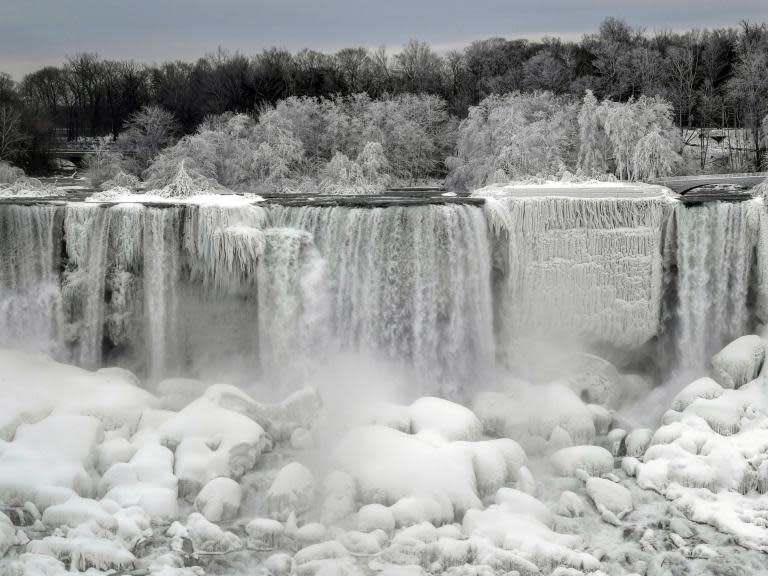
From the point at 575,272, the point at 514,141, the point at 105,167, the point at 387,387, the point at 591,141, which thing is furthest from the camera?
the point at 105,167

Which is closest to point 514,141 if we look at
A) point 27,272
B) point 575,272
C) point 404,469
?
point 575,272

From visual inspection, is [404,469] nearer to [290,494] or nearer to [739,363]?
[290,494]

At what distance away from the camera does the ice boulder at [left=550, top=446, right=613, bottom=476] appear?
1407cm

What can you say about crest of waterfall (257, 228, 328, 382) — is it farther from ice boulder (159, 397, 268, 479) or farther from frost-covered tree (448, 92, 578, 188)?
frost-covered tree (448, 92, 578, 188)

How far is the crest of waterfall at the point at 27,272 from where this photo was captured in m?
18.2

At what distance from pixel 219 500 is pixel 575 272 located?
9305 millimetres

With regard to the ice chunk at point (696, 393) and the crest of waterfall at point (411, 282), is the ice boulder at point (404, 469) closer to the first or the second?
the crest of waterfall at point (411, 282)

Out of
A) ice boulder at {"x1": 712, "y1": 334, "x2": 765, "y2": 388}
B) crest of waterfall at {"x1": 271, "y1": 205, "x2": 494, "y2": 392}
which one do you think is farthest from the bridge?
crest of waterfall at {"x1": 271, "y1": 205, "x2": 494, "y2": 392}

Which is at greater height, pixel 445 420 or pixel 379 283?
pixel 379 283

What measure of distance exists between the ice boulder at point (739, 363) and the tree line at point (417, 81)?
20.5m

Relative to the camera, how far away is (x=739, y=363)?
16391 mm

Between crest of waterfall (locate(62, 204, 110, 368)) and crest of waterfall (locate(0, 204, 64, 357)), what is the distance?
0.92 feet

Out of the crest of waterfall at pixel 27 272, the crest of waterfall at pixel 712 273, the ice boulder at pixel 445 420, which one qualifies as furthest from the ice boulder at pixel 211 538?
the crest of waterfall at pixel 712 273

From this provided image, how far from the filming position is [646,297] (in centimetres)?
1802
